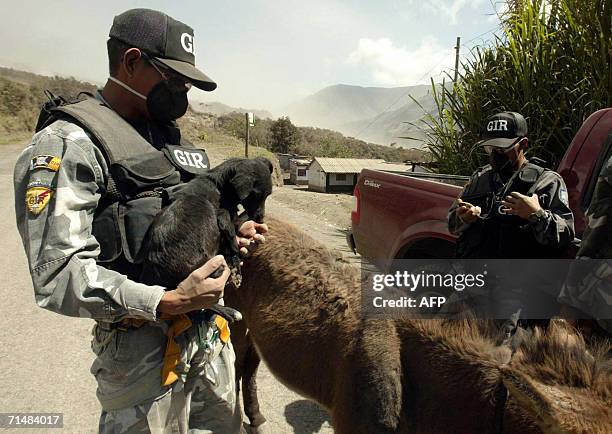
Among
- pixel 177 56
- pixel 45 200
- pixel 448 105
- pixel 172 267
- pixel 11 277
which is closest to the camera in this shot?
pixel 45 200

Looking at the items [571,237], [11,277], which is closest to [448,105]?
[571,237]

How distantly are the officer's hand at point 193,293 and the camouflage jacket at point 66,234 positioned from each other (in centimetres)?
5

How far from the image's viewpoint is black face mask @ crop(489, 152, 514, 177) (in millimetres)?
2824

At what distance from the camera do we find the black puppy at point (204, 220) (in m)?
1.51

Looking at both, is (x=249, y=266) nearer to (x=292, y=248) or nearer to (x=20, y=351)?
(x=292, y=248)

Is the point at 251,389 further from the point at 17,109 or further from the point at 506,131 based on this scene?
the point at 17,109

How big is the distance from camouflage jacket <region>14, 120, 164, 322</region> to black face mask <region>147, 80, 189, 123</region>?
1.31 feet

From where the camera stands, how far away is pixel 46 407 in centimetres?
314

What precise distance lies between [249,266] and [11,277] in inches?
206

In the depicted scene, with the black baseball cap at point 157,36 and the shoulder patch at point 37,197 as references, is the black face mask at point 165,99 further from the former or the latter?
the shoulder patch at point 37,197

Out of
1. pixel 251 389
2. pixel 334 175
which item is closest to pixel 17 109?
pixel 334 175

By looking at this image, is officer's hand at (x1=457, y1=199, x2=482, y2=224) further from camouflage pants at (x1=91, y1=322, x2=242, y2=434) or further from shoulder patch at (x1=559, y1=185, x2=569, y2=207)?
camouflage pants at (x1=91, y1=322, x2=242, y2=434)
